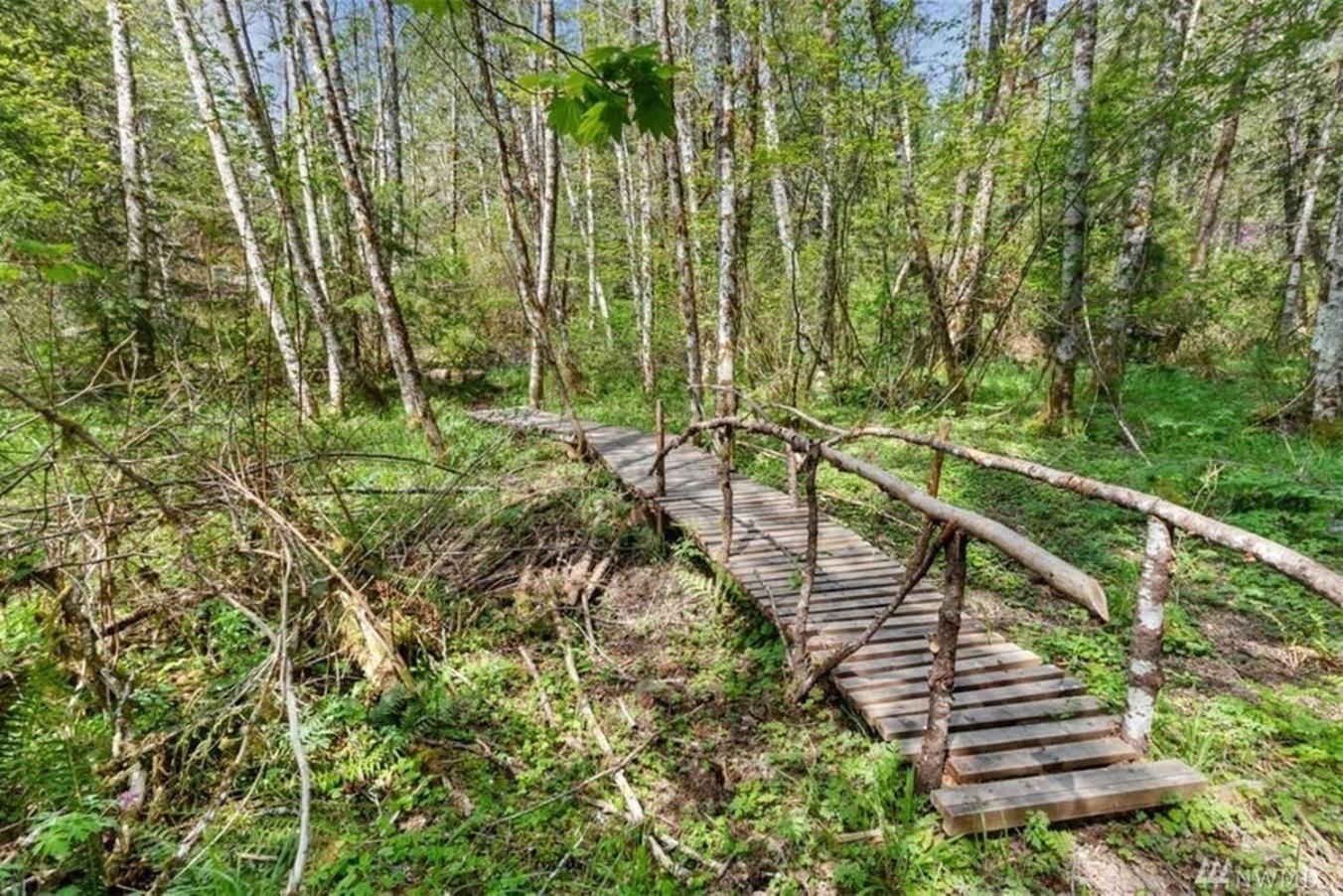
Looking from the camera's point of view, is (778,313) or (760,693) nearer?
(760,693)

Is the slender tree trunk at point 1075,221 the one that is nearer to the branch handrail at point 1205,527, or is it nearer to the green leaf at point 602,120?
the branch handrail at point 1205,527

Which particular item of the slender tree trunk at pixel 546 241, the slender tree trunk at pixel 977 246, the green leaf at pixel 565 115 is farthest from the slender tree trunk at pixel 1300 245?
the green leaf at pixel 565 115

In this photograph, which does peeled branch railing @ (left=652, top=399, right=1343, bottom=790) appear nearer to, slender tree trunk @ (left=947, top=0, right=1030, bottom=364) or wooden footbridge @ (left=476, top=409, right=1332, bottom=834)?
wooden footbridge @ (left=476, top=409, right=1332, bottom=834)

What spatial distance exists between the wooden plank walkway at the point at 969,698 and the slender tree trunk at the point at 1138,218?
20.0ft

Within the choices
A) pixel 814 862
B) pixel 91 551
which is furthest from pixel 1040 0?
pixel 91 551

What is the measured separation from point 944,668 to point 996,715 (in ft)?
2.36

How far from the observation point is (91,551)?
3.47 meters

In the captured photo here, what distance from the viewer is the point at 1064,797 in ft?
7.68

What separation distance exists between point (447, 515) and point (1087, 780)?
4872 mm

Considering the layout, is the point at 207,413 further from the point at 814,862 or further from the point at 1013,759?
the point at 1013,759

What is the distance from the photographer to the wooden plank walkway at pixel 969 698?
2365 millimetres

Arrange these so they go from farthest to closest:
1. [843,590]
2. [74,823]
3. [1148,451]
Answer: [1148,451]
[843,590]
[74,823]

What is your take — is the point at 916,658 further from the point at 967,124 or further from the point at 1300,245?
the point at 1300,245

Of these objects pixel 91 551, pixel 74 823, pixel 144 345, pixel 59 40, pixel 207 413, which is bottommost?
Answer: pixel 74 823
